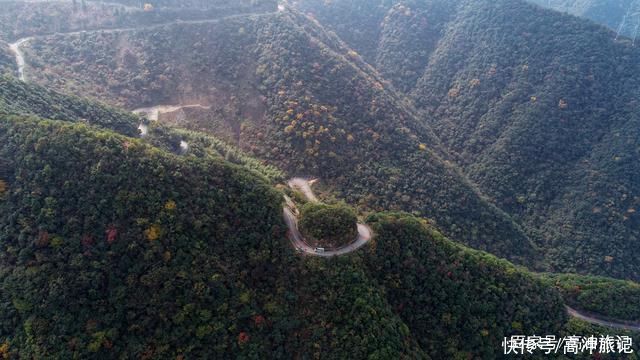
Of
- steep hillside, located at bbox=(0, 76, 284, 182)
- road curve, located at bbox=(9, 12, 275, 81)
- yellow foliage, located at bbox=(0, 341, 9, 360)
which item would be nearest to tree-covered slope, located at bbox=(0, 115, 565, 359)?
yellow foliage, located at bbox=(0, 341, 9, 360)

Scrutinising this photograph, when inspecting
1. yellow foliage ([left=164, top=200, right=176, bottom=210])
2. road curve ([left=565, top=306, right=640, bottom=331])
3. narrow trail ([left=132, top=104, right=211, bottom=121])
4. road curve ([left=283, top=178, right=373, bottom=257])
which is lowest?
road curve ([left=565, top=306, right=640, bottom=331])

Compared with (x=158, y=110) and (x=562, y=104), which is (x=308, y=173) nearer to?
(x=158, y=110)

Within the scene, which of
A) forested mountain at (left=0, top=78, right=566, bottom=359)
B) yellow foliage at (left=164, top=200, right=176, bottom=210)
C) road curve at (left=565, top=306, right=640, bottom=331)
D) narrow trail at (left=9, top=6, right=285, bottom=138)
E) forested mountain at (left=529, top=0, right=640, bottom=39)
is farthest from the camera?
forested mountain at (left=529, top=0, right=640, bottom=39)

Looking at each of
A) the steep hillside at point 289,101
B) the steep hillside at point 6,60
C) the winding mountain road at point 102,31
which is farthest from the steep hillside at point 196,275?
the winding mountain road at point 102,31

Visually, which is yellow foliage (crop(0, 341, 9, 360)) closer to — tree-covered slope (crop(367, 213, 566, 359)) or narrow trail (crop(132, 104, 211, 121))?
tree-covered slope (crop(367, 213, 566, 359))

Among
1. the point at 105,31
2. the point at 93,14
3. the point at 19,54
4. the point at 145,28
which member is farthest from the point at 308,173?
the point at 93,14

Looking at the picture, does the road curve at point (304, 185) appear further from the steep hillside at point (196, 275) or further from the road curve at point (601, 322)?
the road curve at point (601, 322)

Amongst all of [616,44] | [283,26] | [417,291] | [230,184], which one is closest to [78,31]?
[283,26]

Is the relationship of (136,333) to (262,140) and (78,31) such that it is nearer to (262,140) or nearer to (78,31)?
(262,140)
